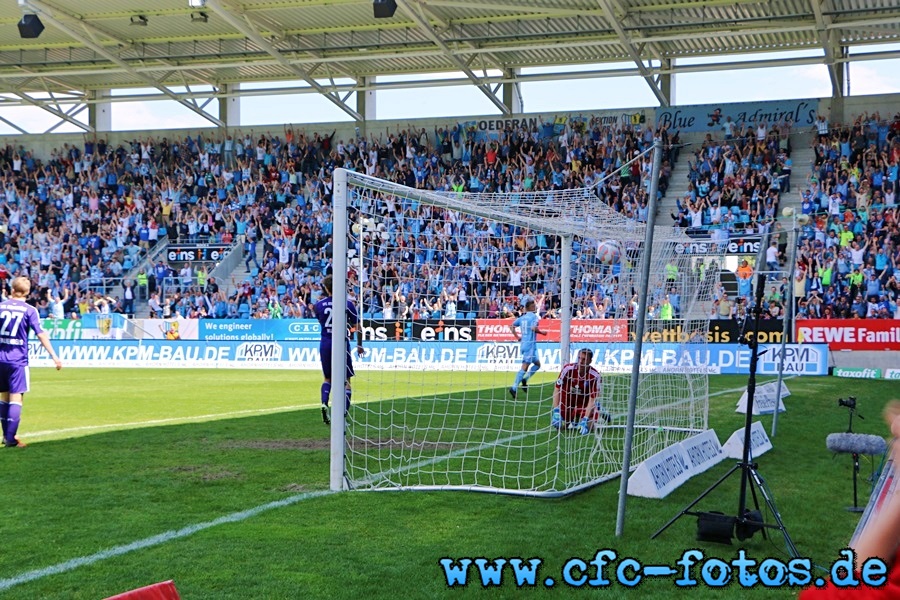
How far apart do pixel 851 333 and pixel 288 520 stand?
22.4m

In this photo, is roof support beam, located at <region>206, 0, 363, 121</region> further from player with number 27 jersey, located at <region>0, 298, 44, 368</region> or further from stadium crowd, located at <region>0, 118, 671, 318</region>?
player with number 27 jersey, located at <region>0, 298, 44, 368</region>

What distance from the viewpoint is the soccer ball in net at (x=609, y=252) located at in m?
12.0

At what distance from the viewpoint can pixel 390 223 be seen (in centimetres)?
2248

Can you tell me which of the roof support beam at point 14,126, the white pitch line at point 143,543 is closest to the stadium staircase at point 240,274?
the roof support beam at point 14,126

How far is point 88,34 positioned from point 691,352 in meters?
26.4

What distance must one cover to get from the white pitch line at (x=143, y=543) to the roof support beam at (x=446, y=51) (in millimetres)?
22422

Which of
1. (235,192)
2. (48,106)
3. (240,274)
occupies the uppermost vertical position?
(48,106)

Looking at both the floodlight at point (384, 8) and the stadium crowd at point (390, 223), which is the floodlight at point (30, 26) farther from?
the floodlight at point (384, 8)

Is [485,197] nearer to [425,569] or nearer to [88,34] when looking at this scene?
[425,569]

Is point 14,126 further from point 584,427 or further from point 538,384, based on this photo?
point 584,427

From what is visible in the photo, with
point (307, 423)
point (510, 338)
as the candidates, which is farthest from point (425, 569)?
point (510, 338)

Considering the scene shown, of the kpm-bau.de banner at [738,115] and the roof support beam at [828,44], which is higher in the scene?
the roof support beam at [828,44]

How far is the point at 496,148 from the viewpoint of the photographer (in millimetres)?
37688

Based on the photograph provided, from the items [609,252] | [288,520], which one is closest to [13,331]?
[288,520]
